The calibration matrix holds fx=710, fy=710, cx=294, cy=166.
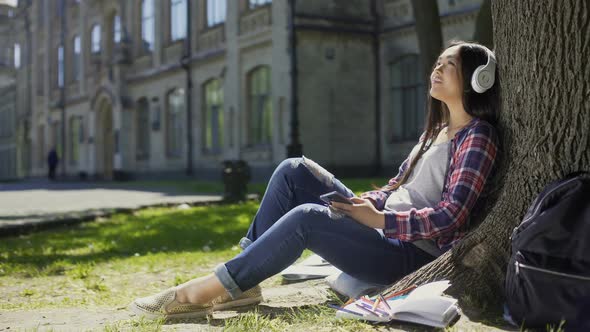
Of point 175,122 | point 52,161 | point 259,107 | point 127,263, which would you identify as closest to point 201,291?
point 127,263

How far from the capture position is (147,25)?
30.8 m

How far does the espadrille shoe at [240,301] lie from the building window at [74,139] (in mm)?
35723

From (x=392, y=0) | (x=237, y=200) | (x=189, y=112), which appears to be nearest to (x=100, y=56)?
(x=189, y=112)

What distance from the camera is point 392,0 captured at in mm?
20859

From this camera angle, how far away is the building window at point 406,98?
20.4 m

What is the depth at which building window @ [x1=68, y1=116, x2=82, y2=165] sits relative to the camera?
125ft

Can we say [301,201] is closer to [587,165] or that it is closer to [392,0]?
[587,165]

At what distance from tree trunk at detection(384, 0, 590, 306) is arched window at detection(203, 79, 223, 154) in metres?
21.7

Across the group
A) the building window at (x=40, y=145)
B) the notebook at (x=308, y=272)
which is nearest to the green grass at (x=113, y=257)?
the notebook at (x=308, y=272)

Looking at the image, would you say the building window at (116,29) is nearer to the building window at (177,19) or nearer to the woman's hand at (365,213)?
the building window at (177,19)

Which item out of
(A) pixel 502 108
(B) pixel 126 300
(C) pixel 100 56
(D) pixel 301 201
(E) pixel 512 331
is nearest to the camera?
(E) pixel 512 331

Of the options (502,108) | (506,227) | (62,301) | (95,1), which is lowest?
(62,301)

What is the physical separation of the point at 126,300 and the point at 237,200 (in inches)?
330

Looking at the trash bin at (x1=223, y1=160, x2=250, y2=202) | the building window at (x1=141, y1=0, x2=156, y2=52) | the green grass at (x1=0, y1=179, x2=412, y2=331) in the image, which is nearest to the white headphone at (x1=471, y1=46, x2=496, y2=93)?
the green grass at (x1=0, y1=179, x2=412, y2=331)
